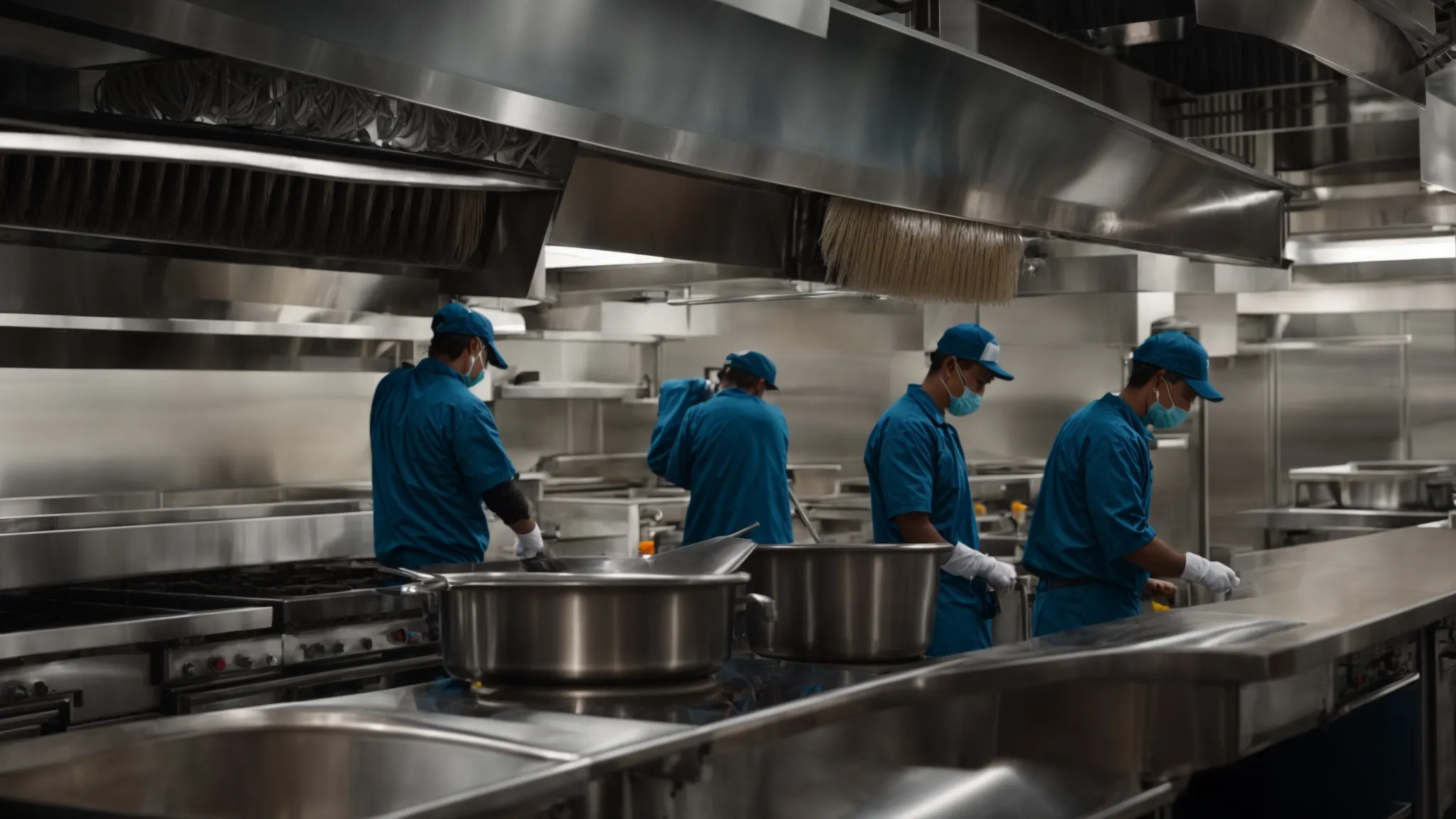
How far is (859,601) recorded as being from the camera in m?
2.55

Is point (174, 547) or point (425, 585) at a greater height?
point (425, 585)

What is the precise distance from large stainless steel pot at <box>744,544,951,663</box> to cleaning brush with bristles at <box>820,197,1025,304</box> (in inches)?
44.5

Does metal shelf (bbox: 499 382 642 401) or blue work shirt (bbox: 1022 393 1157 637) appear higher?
metal shelf (bbox: 499 382 642 401)

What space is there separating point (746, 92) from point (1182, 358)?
1.91 m

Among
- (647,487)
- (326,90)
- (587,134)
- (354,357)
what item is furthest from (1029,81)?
(647,487)

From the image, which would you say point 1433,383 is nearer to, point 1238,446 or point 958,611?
point 1238,446

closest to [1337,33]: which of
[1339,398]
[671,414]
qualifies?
[671,414]

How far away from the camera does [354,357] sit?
5.51m

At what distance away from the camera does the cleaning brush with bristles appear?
3.54 meters

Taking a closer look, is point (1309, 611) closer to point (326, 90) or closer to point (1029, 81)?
point (1029, 81)

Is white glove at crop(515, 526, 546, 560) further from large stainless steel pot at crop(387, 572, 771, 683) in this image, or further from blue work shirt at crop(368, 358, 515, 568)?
large stainless steel pot at crop(387, 572, 771, 683)

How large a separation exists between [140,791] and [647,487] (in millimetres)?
5663

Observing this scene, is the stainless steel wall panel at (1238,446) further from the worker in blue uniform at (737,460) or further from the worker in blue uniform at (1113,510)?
the worker in blue uniform at (1113,510)

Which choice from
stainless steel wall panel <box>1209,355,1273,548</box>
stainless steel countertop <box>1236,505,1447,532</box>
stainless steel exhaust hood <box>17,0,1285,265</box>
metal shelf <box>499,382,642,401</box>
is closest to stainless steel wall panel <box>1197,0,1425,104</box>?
stainless steel exhaust hood <box>17,0,1285,265</box>
